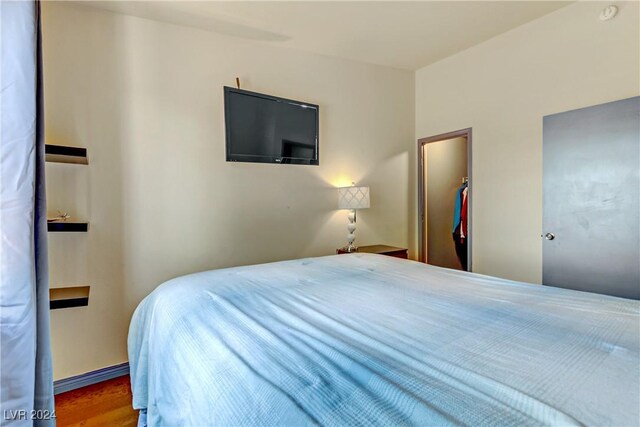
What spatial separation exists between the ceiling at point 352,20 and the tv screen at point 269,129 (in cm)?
55

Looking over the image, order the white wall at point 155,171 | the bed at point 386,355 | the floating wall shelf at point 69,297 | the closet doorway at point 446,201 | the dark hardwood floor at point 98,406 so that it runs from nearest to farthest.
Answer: the bed at point 386,355, the dark hardwood floor at point 98,406, the floating wall shelf at point 69,297, the white wall at point 155,171, the closet doorway at point 446,201

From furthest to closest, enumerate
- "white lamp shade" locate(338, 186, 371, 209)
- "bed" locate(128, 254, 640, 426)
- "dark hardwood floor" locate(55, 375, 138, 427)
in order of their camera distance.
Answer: "white lamp shade" locate(338, 186, 371, 209) < "dark hardwood floor" locate(55, 375, 138, 427) < "bed" locate(128, 254, 640, 426)

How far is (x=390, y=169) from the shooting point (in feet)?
12.5

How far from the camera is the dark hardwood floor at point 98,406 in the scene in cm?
180

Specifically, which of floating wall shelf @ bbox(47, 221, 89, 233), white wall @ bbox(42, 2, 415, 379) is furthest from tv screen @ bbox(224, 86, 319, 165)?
floating wall shelf @ bbox(47, 221, 89, 233)

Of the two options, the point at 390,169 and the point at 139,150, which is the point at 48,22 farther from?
the point at 390,169

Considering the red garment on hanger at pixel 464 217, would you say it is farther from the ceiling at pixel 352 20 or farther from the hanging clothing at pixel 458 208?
the ceiling at pixel 352 20

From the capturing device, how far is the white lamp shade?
10.5 ft

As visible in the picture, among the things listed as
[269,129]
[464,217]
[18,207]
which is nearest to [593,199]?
[464,217]

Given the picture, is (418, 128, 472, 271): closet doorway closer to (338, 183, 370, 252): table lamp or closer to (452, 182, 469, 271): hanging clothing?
(452, 182, 469, 271): hanging clothing

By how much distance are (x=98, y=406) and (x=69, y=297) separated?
721 mm

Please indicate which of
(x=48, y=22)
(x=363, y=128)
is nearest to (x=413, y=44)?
(x=363, y=128)

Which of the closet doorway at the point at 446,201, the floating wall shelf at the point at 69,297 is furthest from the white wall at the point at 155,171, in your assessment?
the closet doorway at the point at 446,201

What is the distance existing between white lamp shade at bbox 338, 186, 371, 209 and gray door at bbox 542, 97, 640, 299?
5.25 feet
